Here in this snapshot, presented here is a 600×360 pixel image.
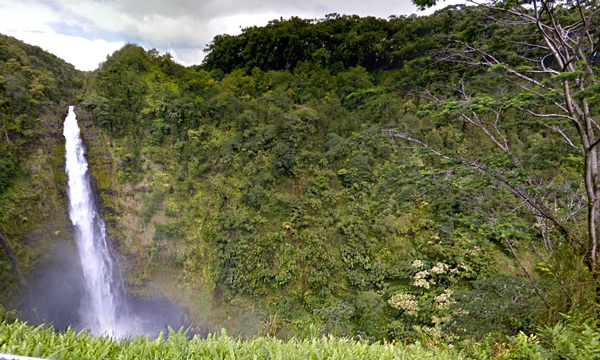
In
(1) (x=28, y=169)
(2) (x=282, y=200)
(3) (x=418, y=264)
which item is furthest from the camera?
(1) (x=28, y=169)

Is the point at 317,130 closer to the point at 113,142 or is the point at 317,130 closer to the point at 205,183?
the point at 205,183

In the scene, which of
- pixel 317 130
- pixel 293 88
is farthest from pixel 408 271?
pixel 293 88

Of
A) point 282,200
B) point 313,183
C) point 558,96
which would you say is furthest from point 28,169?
point 558,96

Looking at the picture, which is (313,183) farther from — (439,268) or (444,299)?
(444,299)

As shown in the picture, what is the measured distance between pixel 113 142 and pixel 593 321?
48.0 ft

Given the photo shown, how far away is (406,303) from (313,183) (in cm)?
506

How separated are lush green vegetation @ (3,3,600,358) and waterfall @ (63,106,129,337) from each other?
1.86 ft

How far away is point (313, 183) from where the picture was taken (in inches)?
388

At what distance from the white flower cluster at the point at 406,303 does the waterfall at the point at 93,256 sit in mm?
10395

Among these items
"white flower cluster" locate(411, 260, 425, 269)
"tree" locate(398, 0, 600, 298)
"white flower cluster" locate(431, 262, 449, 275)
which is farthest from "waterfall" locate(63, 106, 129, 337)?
"tree" locate(398, 0, 600, 298)

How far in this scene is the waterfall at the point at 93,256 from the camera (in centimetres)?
1005

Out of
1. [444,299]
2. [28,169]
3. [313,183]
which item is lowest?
[444,299]

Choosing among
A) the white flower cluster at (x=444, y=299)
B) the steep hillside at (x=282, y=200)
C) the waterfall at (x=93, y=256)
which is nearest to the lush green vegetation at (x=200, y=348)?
the steep hillside at (x=282, y=200)

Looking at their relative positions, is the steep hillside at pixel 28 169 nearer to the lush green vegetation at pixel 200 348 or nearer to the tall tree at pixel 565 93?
the lush green vegetation at pixel 200 348
